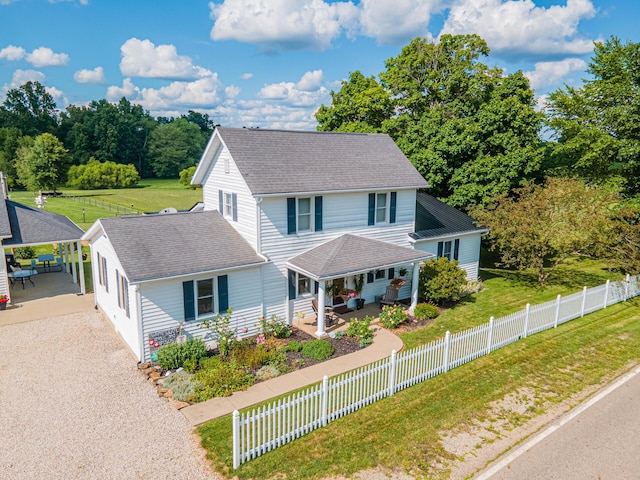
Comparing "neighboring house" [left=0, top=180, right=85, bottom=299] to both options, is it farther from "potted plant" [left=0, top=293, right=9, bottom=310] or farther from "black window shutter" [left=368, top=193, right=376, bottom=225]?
"black window shutter" [left=368, top=193, right=376, bottom=225]

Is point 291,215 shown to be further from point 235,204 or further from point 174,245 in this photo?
point 174,245

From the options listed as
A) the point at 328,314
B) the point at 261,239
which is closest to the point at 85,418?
the point at 261,239

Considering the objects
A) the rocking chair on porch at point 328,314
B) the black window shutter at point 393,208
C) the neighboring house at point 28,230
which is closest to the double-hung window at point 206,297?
the rocking chair on porch at point 328,314

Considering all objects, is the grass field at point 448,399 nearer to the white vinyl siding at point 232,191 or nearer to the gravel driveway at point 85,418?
the gravel driveway at point 85,418

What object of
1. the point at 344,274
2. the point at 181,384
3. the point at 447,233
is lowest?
the point at 181,384

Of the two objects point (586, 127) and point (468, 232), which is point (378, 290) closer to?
point (468, 232)
